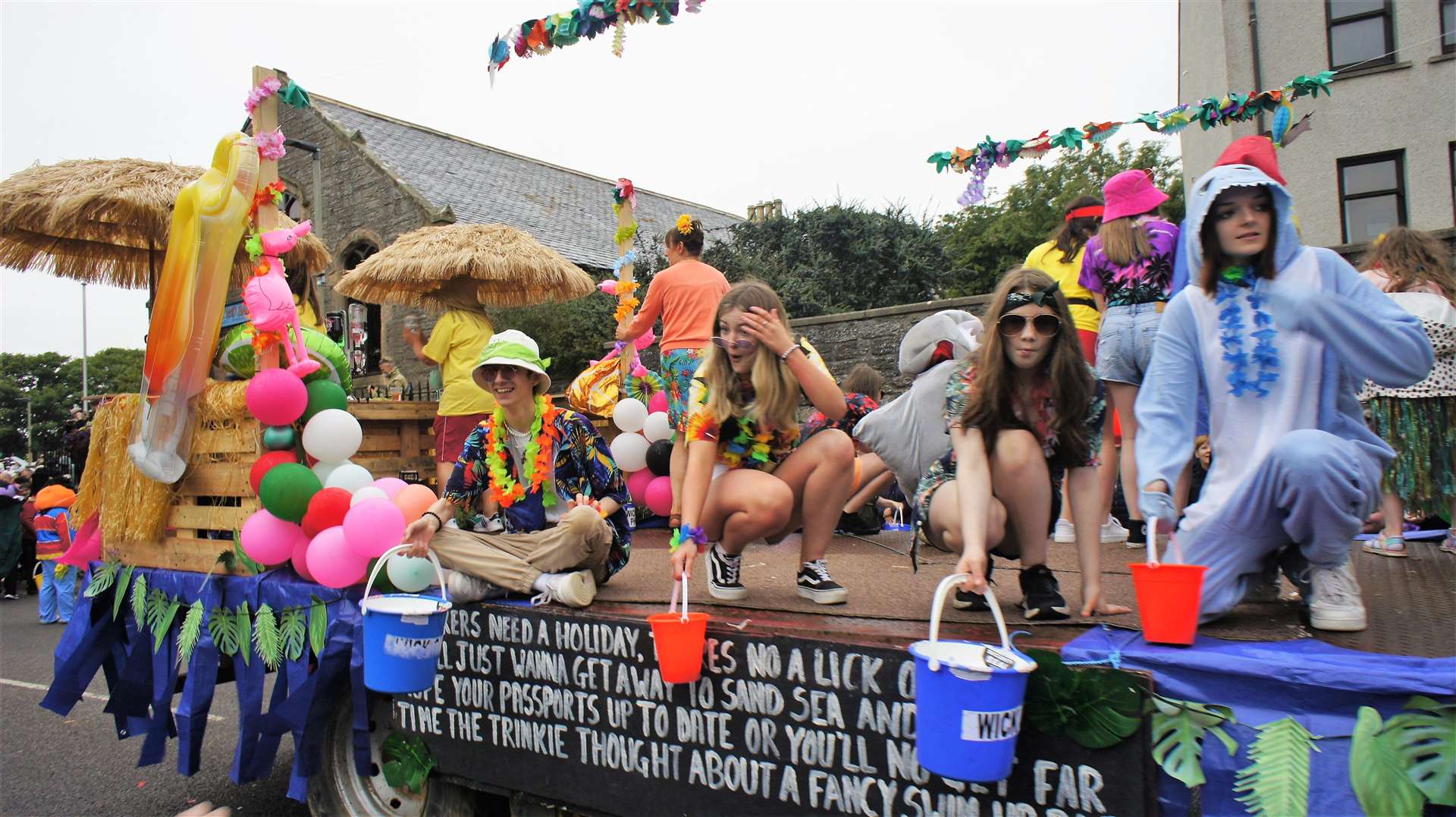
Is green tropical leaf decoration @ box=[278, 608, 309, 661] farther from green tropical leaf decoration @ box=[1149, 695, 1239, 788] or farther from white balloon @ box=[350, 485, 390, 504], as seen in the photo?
green tropical leaf decoration @ box=[1149, 695, 1239, 788]

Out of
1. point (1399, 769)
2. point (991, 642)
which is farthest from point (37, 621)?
point (1399, 769)

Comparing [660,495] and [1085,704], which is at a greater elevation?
[660,495]

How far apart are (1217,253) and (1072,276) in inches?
88.3

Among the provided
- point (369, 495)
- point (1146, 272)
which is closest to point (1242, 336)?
point (1146, 272)

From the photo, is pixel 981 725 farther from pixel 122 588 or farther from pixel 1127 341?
pixel 122 588

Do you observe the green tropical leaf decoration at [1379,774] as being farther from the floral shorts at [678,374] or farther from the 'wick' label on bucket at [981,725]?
the floral shorts at [678,374]

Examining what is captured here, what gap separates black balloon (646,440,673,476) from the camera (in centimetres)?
561

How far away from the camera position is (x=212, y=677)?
413cm

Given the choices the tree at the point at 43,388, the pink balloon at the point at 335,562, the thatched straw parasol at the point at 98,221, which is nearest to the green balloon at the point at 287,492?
the pink balloon at the point at 335,562

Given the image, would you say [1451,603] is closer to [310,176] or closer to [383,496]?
[383,496]

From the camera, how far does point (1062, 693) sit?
78.3 inches

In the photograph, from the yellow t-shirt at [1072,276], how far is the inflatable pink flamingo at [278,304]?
3.54m

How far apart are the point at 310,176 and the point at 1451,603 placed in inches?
925

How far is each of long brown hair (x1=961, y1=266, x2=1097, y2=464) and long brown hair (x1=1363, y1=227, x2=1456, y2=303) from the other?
2.56 metres
